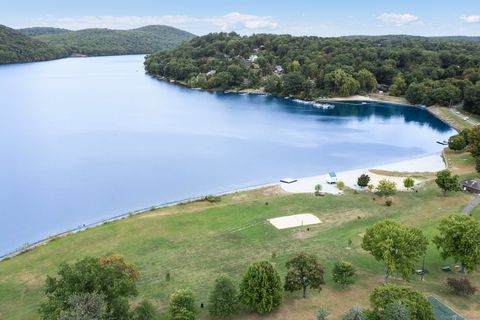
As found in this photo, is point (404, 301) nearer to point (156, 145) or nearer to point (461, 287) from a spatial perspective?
point (461, 287)

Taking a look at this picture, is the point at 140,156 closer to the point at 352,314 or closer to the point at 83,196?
the point at 83,196

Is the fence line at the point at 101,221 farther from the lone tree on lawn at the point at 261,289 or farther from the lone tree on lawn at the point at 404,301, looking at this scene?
the lone tree on lawn at the point at 404,301

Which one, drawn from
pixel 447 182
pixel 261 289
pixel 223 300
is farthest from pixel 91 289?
pixel 447 182

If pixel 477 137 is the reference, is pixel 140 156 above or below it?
below

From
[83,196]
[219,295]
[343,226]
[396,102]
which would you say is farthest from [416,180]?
[396,102]

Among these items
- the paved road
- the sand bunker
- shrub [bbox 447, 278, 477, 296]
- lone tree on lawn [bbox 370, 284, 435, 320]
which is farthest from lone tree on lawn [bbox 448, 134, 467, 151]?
lone tree on lawn [bbox 370, 284, 435, 320]

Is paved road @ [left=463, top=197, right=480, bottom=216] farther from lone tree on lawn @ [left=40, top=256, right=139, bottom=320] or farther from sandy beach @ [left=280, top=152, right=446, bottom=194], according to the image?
lone tree on lawn @ [left=40, top=256, right=139, bottom=320]

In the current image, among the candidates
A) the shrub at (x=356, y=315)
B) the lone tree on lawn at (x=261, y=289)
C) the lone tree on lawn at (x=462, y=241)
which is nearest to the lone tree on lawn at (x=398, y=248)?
the lone tree on lawn at (x=462, y=241)
